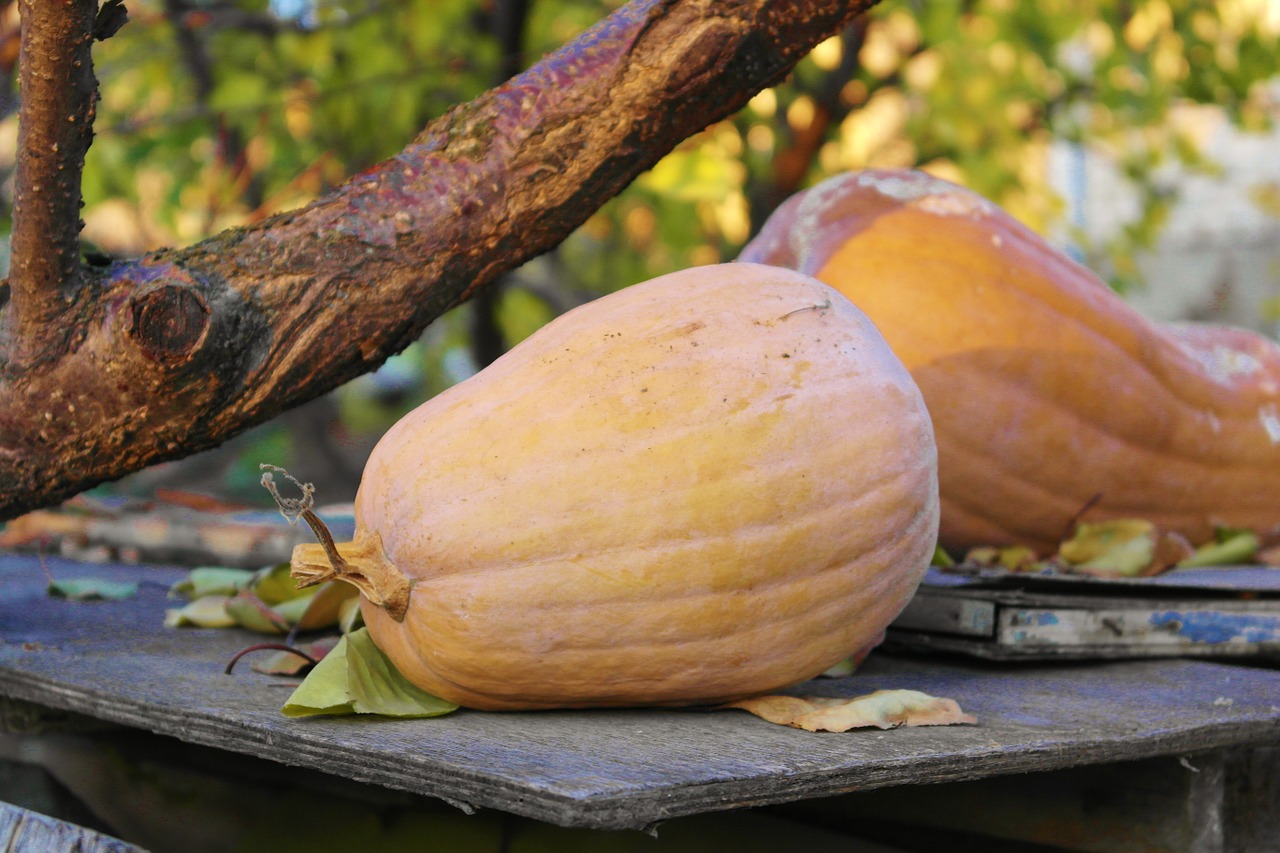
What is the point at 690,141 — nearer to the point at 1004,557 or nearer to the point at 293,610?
the point at 1004,557

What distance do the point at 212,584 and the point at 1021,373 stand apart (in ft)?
4.00

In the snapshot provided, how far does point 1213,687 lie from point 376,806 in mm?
915

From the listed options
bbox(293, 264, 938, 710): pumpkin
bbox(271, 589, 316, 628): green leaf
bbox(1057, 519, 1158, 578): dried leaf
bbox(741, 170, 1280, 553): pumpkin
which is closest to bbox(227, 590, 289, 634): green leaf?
bbox(271, 589, 316, 628): green leaf

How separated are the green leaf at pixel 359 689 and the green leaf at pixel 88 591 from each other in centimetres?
83

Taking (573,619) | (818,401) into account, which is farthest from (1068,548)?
(573,619)

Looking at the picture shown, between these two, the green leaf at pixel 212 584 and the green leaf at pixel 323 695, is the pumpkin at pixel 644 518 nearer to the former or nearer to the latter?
the green leaf at pixel 323 695

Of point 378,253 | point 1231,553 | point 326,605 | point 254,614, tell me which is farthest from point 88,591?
point 1231,553

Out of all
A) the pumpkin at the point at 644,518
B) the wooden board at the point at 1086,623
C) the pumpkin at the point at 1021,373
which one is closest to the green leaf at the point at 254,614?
the pumpkin at the point at 644,518

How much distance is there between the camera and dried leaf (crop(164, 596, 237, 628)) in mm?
1686

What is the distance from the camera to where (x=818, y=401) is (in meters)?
1.21

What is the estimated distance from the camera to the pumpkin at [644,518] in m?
1.15

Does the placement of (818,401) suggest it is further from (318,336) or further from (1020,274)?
(1020,274)

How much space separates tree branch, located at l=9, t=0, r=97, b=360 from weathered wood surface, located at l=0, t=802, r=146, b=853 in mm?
442

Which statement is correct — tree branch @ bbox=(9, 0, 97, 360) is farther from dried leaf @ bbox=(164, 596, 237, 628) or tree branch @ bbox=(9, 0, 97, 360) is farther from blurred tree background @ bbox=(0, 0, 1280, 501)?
blurred tree background @ bbox=(0, 0, 1280, 501)
